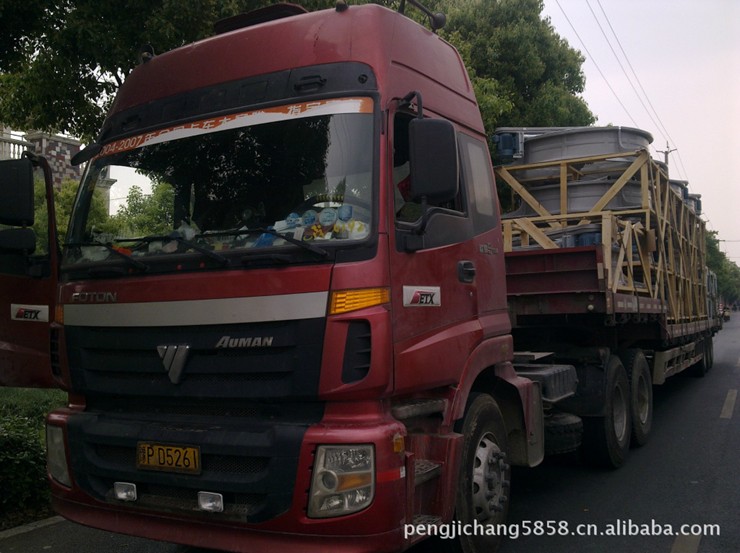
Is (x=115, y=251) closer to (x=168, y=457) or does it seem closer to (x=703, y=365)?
(x=168, y=457)

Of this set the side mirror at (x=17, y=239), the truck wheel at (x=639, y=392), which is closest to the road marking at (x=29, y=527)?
the side mirror at (x=17, y=239)

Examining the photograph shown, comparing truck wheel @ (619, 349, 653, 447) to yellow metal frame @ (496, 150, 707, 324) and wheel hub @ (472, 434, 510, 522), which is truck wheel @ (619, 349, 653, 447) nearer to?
yellow metal frame @ (496, 150, 707, 324)

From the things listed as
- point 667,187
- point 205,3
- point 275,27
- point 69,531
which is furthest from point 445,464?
point 667,187

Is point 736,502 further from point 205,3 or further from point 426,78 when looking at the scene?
point 205,3

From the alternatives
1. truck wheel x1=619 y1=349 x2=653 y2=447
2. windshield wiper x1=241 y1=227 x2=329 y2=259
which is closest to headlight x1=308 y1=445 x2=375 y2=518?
windshield wiper x1=241 y1=227 x2=329 y2=259

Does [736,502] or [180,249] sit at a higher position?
[180,249]

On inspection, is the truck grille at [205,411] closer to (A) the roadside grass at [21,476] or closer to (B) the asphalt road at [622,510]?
(B) the asphalt road at [622,510]

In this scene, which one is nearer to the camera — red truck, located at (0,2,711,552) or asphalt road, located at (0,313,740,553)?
red truck, located at (0,2,711,552)

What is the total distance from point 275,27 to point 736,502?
4631 mm

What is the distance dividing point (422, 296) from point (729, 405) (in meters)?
8.16

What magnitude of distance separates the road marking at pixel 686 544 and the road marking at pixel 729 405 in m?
5.05

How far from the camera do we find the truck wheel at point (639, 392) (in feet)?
22.9

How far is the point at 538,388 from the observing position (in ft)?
15.5

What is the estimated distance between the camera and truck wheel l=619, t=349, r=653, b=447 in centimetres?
699
